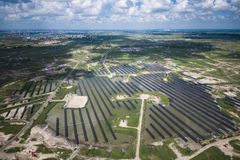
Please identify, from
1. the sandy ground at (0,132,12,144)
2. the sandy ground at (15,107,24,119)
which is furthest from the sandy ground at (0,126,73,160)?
the sandy ground at (15,107,24,119)

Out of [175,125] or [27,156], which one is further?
[175,125]

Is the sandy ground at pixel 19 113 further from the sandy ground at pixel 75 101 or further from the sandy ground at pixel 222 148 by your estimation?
the sandy ground at pixel 222 148

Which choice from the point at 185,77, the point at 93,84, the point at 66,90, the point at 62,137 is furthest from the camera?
the point at 185,77

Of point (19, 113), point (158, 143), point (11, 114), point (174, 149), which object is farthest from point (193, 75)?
point (11, 114)

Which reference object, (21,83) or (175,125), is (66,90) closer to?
(21,83)

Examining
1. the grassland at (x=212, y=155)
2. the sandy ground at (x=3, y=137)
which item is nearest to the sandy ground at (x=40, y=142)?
the sandy ground at (x=3, y=137)

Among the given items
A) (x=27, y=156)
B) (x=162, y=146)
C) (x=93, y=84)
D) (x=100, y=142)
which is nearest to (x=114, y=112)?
(x=100, y=142)

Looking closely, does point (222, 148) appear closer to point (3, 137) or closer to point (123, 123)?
point (123, 123)

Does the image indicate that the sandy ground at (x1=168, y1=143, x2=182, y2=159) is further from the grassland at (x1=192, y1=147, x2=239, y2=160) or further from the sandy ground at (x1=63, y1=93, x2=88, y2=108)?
the sandy ground at (x1=63, y1=93, x2=88, y2=108)

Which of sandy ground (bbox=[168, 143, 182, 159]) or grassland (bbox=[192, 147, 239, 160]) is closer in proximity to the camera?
grassland (bbox=[192, 147, 239, 160])

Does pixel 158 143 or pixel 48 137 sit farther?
pixel 48 137

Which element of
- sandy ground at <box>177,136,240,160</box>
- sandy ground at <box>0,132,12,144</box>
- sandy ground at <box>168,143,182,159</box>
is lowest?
sandy ground at <box>0,132,12,144</box>
